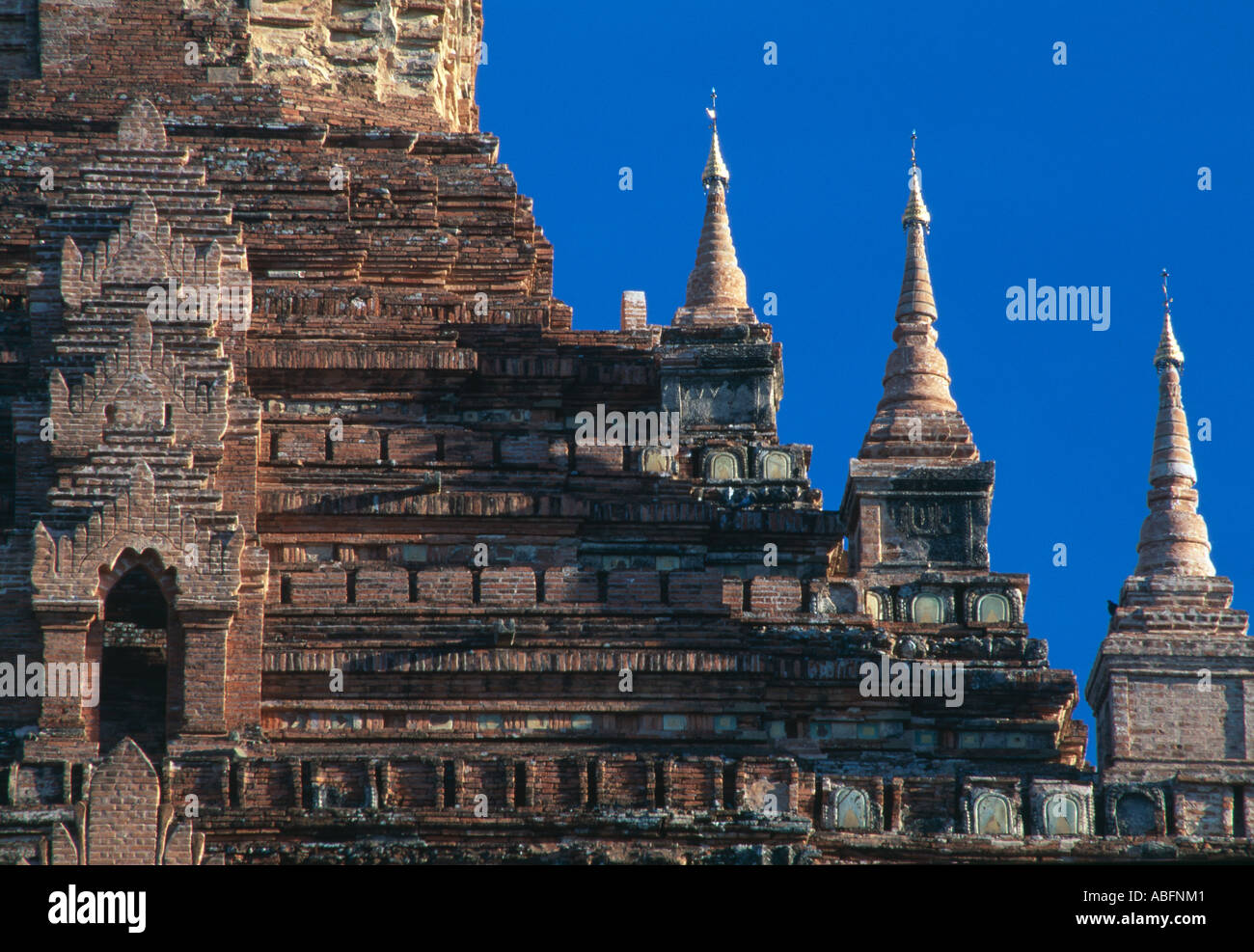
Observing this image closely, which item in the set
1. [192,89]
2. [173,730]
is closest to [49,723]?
[173,730]

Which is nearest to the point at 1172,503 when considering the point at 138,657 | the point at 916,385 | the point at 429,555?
the point at 916,385

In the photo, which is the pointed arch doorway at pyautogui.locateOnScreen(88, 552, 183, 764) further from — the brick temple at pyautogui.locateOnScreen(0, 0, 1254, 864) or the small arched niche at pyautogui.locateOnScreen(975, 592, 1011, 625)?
the small arched niche at pyautogui.locateOnScreen(975, 592, 1011, 625)

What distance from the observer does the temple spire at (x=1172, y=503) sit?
185 feet

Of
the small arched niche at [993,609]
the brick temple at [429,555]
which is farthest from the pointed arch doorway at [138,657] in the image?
the small arched niche at [993,609]

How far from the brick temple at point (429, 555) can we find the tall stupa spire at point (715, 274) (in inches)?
114

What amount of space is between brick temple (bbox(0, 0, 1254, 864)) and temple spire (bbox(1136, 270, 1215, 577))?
0.12 metres

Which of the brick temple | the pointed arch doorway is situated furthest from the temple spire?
the pointed arch doorway

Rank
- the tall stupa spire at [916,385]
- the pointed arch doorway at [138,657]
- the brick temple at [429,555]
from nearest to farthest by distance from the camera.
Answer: the brick temple at [429,555]
the pointed arch doorway at [138,657]
the tall stupa spire at [916,385]

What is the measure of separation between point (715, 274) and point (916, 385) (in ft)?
14.5

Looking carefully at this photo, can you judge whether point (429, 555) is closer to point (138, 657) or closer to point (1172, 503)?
point (138, 657)

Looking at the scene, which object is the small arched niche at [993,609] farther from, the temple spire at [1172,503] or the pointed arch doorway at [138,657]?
the pointed arch doorway at [138,657]

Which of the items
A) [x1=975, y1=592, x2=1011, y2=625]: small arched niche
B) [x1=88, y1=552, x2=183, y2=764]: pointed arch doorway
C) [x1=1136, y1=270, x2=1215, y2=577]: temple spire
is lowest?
[x1=88, y1=552, x2=183, y2=764]: pointed arch doorway

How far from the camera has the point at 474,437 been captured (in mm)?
50406

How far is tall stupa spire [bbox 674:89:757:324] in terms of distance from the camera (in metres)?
57.8
